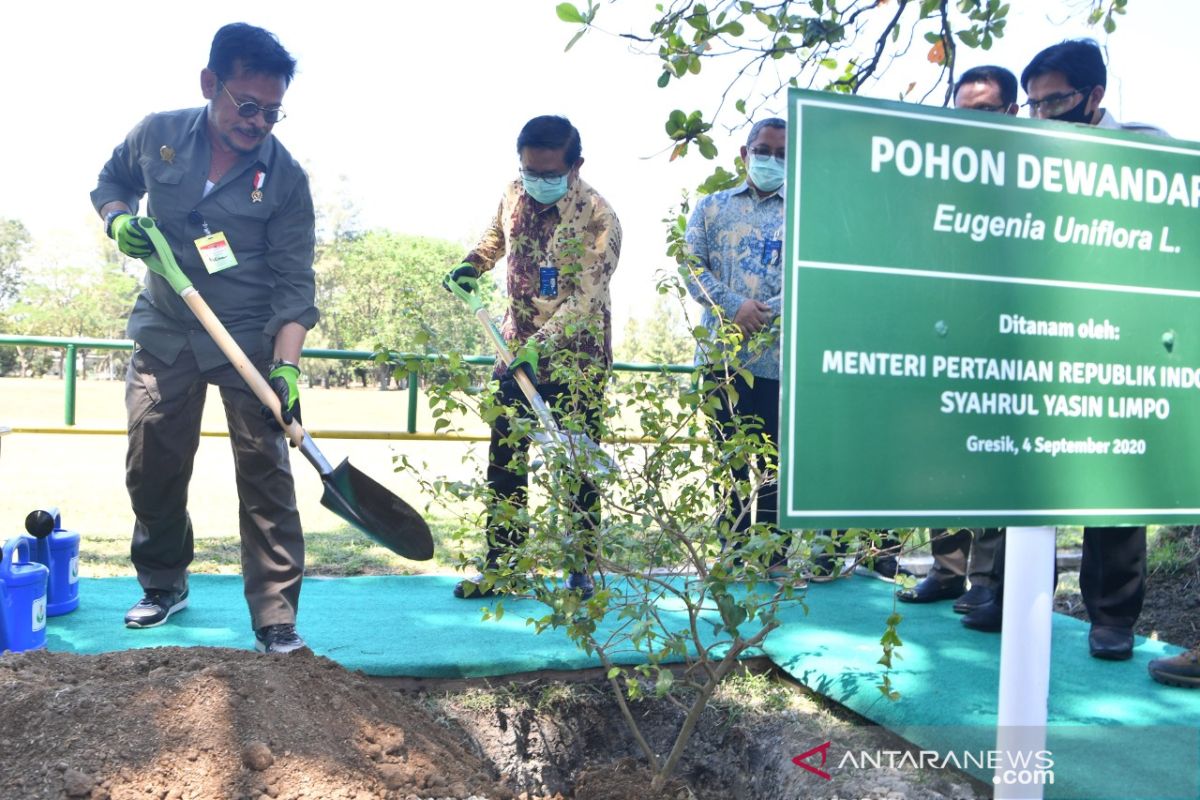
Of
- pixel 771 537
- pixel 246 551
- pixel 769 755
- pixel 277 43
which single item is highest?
pixel 277 43

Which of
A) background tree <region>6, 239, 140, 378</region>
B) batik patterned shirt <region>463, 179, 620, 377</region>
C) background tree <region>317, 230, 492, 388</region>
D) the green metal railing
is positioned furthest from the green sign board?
background tree <region>6, 239, 140, 378</region>

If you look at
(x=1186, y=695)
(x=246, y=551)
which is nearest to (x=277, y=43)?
(x=246, y=551)

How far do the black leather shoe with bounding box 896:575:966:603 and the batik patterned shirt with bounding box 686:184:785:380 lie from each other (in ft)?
3.55

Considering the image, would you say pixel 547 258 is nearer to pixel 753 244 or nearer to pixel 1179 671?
pixel 753 244

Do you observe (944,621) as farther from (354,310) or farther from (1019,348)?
(354,310)

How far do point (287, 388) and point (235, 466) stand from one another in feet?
1.23

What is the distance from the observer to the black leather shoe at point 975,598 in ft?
13.3

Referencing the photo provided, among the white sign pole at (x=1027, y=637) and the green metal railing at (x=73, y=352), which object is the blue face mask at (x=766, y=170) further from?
the green metal railing at (x=73, y=352)

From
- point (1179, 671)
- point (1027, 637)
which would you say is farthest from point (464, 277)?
point (1027, 637)

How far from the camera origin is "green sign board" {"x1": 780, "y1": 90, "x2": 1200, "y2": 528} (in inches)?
56.5

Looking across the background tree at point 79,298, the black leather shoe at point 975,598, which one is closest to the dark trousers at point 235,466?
the black leather shoe at point 975,598

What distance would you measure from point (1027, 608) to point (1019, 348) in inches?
15.7

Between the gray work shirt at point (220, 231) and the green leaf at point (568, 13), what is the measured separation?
143 cm

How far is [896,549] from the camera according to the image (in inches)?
99.5
